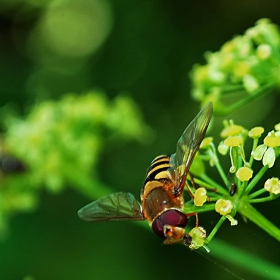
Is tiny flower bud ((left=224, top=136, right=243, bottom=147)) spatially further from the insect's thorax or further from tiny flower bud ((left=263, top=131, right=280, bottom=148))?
the insect's thorax

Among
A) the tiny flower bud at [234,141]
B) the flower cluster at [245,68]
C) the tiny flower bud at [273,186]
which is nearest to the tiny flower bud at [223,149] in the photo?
the tiny flower bud at [234,141]

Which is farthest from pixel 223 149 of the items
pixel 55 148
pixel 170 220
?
pixel 55 148

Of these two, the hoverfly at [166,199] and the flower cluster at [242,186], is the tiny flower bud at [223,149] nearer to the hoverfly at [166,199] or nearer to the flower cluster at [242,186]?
the flower cluster at [242,186]

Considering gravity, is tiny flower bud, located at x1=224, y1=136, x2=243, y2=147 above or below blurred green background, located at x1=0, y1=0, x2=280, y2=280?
below

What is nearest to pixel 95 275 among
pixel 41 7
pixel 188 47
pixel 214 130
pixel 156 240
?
pixel 156 240

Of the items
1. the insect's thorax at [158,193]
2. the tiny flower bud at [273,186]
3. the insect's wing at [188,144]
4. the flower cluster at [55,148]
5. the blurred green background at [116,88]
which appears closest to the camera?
the tiny flower bud at [273,186]

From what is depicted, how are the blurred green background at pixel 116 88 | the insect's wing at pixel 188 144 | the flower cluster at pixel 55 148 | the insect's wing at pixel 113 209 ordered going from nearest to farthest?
the insect's wing at pixel 188 144 < the insect's wing at pixel 113 209 < the flower cluster at pixel 55 148 < the blurred green background at pixel 116 88

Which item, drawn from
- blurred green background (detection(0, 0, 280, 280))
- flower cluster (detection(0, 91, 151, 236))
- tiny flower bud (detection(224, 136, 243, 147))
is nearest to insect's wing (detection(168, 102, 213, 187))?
tiny flower bud (detection(224, 136, 243, 147))

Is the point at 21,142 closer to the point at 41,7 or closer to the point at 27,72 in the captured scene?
the point at 27,72
